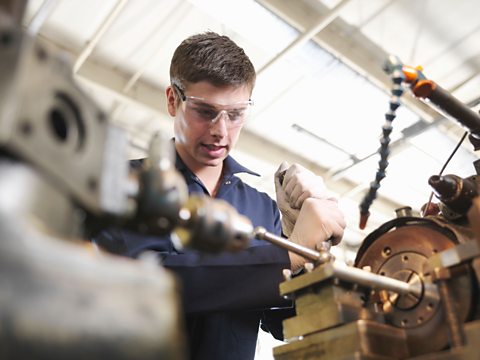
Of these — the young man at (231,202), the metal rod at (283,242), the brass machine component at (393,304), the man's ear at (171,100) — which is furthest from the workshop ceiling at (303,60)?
the metal rod at (283,242)

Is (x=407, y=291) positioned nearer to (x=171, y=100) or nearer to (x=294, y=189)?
(x=294, y=189)

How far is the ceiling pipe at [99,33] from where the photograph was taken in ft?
9.33

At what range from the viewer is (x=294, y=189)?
43.2 inches

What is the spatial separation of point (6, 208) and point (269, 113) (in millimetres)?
3593

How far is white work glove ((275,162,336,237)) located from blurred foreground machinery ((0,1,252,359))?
597 mm

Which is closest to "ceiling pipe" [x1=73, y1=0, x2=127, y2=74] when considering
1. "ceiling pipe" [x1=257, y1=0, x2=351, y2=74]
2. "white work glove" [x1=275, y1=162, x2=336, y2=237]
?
"ceiling pipe" [x1=257, y1=0, x2=351, y2=74]

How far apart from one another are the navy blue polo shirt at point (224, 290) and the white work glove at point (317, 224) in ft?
0.24

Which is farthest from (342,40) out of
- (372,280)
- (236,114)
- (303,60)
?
(372,280)

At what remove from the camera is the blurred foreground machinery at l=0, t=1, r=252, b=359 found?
33 centimetres

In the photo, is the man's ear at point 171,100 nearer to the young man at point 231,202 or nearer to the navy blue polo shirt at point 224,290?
the young man at point 231,202

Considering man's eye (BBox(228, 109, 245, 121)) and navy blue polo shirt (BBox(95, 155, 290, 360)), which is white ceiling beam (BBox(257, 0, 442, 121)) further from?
navy blue polo shirt (BBox(95, 155, 290, 360))

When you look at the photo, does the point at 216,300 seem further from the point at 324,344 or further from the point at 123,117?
the point at 123,117

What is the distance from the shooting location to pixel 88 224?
0.47 m

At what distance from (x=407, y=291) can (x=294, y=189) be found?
1.31 ft
